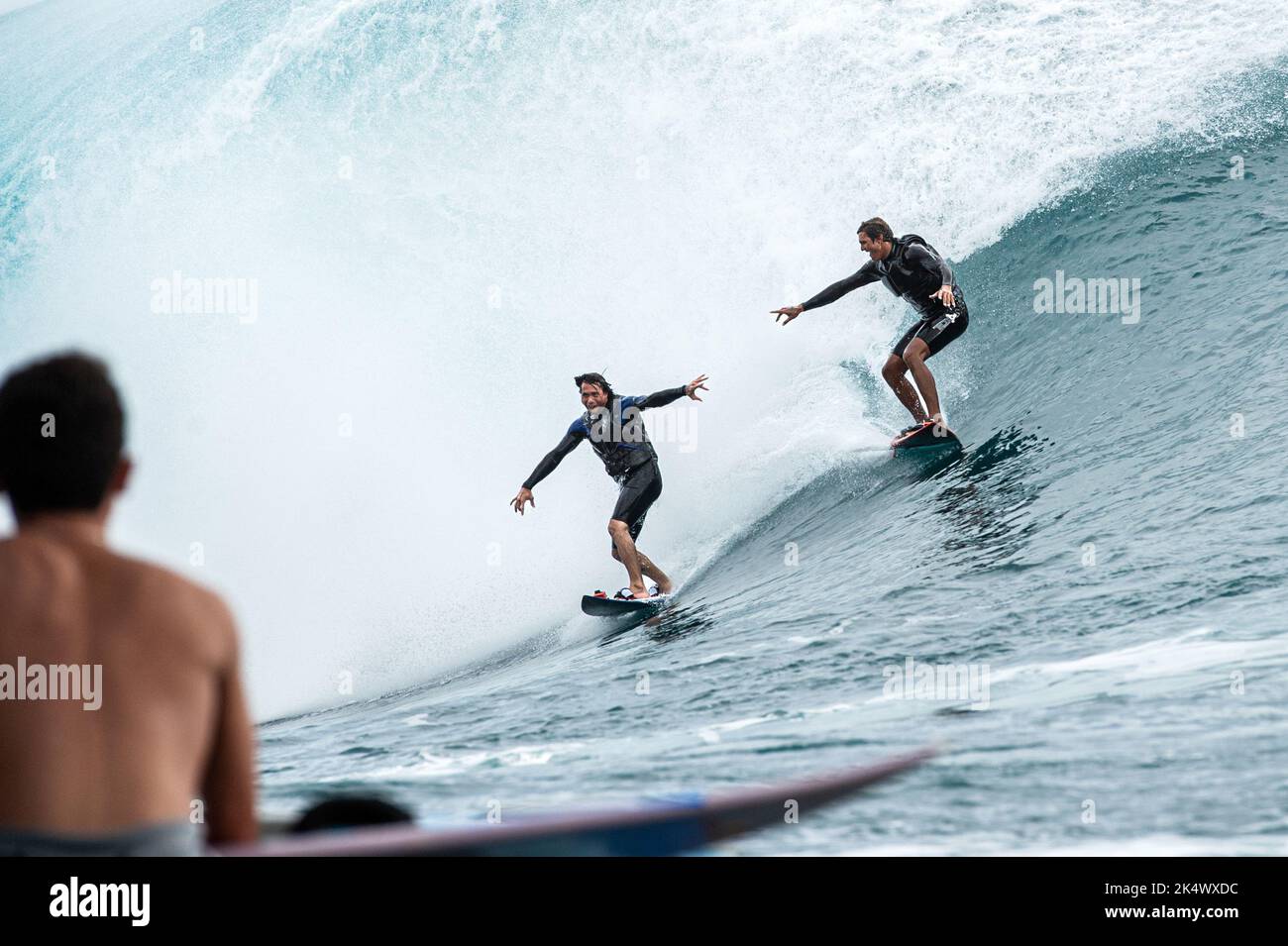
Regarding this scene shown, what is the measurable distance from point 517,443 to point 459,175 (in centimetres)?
722

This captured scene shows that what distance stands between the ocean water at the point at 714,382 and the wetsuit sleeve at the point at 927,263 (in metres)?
1.38

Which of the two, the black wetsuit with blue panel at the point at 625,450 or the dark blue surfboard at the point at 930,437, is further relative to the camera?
the dark blue surfboard at the point at 930,437

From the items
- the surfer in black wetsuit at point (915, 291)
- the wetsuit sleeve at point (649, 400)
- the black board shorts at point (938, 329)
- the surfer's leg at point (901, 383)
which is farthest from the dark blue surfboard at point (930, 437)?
the wetsuit sleeve at point (649, 400)

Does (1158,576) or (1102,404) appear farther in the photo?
(1102,404)

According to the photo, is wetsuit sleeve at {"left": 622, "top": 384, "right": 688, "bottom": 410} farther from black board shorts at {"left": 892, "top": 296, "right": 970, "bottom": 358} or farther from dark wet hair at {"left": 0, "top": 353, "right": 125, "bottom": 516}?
dark wet hair at {"left": 0, "top": 353, "right": 125, "bottom": 516}

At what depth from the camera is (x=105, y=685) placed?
5.72ft

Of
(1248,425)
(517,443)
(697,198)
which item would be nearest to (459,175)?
(697,198)

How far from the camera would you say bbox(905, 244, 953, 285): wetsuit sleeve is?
10430mm

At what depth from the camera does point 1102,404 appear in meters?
9.95

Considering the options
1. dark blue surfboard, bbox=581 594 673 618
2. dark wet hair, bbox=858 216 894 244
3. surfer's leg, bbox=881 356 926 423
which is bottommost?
dark blue surfboard, bbox=581 594 673 618

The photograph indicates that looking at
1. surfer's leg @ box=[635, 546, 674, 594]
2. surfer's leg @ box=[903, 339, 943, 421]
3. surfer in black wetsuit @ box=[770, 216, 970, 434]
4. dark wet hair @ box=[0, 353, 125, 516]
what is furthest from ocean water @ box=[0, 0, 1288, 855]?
dark wet hair @ box=[0, 353, 125, 516]

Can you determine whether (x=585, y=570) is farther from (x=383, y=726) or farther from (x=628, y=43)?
(x=628, y=43)

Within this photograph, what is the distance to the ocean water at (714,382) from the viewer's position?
5496 mm

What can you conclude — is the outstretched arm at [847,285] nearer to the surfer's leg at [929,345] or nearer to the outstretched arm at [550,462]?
the surfer's leg at [929,345]
